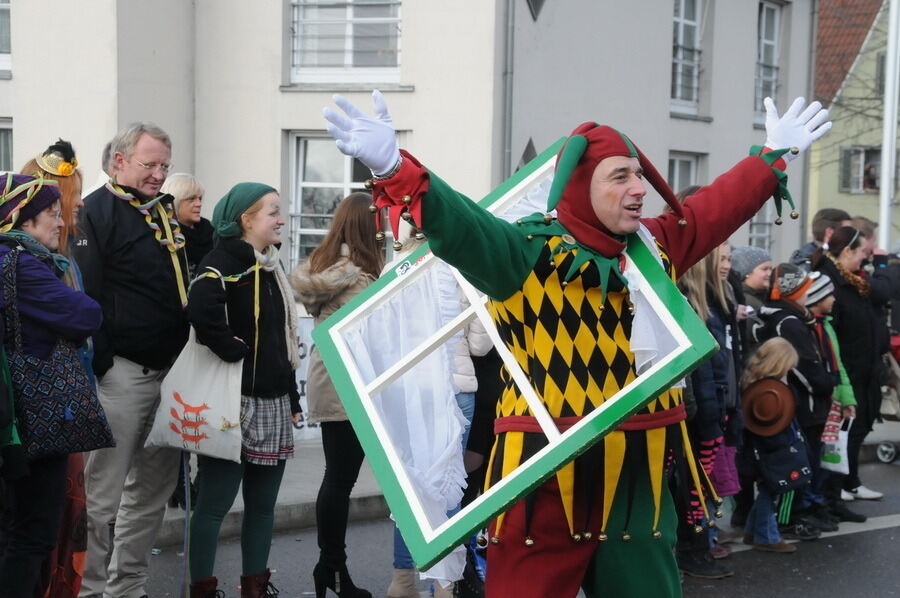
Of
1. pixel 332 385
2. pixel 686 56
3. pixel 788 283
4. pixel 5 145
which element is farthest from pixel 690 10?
pixel 332 385

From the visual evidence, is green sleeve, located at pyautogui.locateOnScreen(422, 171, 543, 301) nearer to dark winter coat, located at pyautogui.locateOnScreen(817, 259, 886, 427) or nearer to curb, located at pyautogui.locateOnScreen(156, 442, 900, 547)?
curb, located at pyautogui.locateOnScreen(156, 442, 900, 547)

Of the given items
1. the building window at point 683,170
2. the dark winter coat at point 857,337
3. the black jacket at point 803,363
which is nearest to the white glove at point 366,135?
the black jacket at point 803,363

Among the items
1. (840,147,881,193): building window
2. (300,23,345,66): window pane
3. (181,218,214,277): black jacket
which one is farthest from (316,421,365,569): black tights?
(840,147,881,193): building window

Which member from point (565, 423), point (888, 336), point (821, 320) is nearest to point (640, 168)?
point (565, 423)

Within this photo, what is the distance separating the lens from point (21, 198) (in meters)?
4.64

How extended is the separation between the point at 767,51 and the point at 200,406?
51.9 feet

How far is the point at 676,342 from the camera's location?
10.5 feet

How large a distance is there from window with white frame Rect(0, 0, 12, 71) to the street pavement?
26.7 feet

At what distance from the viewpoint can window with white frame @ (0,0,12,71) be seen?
14.2m

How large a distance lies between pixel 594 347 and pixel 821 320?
5004mm

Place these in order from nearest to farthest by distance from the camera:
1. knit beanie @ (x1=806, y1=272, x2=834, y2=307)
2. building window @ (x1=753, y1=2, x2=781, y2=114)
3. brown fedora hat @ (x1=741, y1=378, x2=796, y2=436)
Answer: brown fedora hat @ (x1=741, y1=378, x2=796, y2=436)
knit beanie @ (x1=806, y1=272, x2=834, y2=307)
building window @ (x1=753, y1=2, x2=781, y2=114)

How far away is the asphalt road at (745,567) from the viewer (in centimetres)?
624

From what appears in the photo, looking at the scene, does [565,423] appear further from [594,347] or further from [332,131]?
[332,131]

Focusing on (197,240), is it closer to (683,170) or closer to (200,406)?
(200,406)
